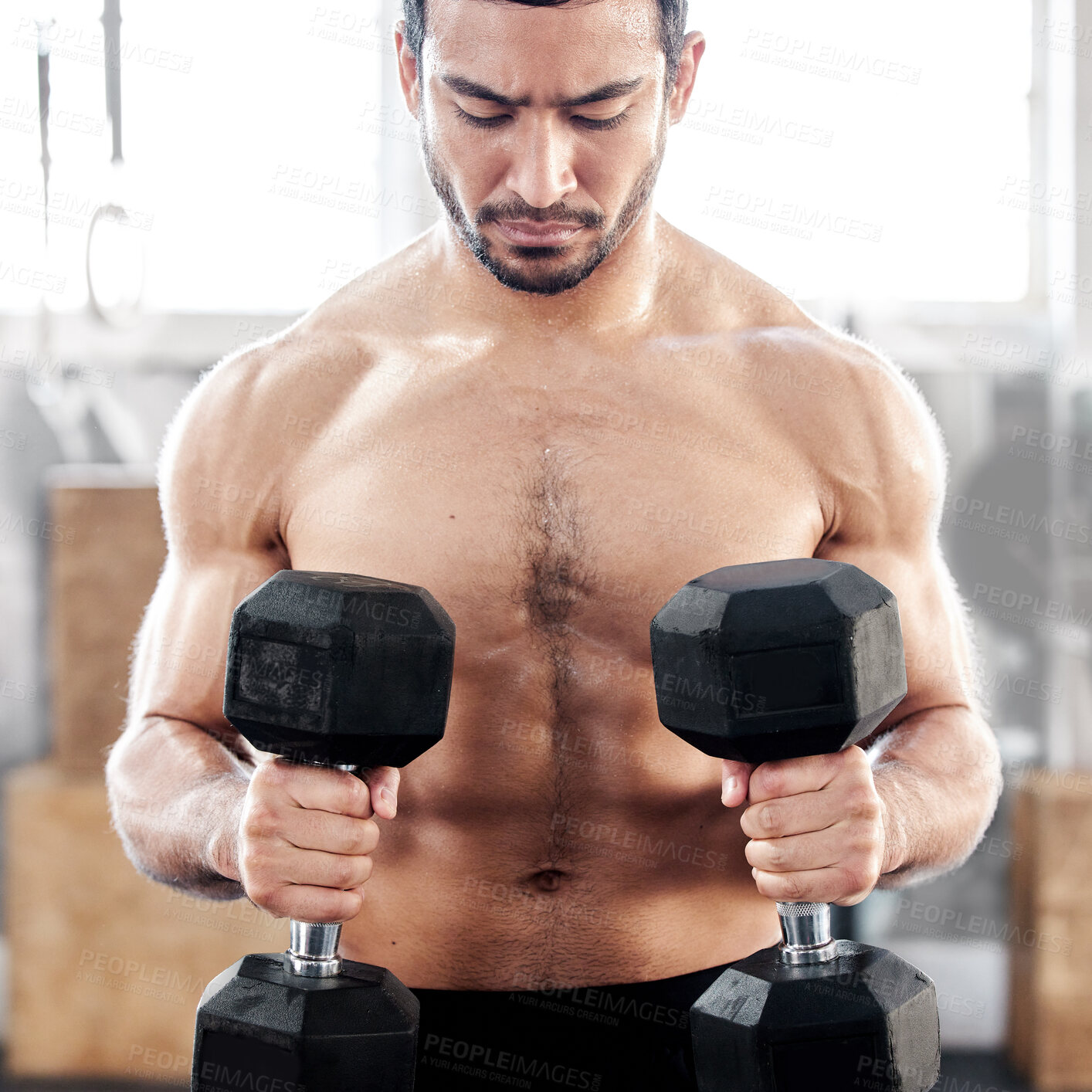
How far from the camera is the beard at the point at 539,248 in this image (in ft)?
3.62

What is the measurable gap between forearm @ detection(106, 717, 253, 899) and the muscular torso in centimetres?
16

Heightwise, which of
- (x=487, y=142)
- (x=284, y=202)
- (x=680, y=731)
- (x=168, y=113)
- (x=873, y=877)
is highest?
(x=168, y=113)

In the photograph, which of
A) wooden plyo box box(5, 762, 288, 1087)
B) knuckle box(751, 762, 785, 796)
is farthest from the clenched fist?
wooden plyo box box(5, 762, 288, 1087)

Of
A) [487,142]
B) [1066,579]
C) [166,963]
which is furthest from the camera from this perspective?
[1066,579]

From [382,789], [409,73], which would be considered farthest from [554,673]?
[409,73]

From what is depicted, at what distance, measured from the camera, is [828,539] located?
3.85ft

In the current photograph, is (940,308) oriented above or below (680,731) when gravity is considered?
above

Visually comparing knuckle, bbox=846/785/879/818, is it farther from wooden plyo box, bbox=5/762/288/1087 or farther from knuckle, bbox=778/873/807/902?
wooden plyo box, bbox=5/762/288/1087

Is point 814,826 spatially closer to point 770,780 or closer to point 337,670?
point 770,780

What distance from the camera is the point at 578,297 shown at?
1217 millimetres

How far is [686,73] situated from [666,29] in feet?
0.28

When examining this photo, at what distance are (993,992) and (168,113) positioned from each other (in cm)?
270

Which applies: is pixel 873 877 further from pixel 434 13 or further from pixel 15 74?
pixel 15 74

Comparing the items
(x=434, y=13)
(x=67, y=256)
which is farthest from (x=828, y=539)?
(x=67, y=256)
